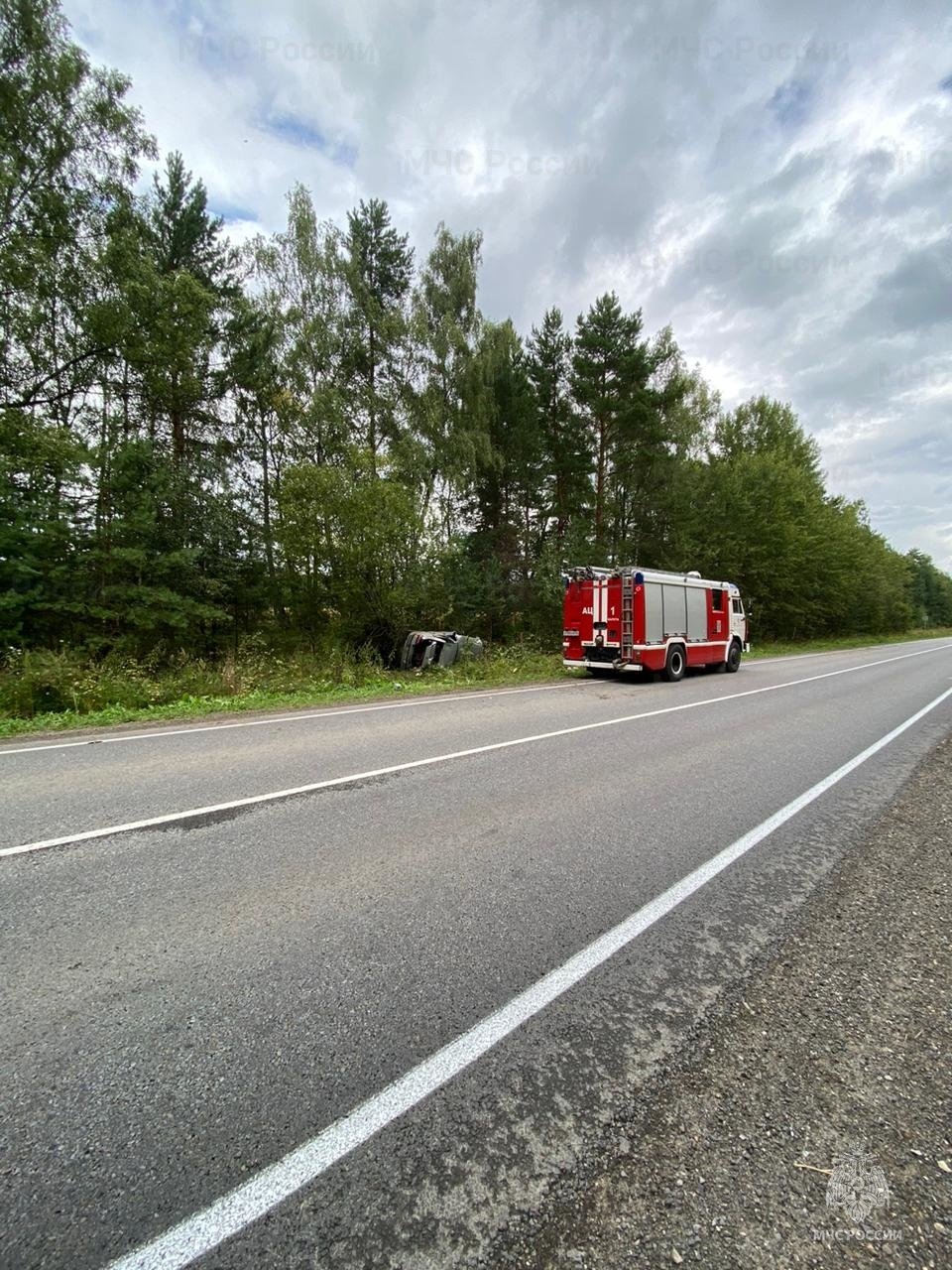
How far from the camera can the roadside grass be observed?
891cm

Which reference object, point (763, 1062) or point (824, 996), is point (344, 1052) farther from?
point (824, 996)

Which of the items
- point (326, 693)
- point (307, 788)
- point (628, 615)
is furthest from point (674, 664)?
point (307, 788)

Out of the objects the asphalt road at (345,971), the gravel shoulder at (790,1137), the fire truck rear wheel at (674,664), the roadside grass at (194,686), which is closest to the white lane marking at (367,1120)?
the asphalt road at (345,971)

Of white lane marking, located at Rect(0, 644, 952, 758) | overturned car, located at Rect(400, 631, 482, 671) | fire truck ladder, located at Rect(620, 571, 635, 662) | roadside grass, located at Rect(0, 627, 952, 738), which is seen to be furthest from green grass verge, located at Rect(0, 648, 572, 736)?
fire truck ladder, located at Rect(620, 571, 635, 662)

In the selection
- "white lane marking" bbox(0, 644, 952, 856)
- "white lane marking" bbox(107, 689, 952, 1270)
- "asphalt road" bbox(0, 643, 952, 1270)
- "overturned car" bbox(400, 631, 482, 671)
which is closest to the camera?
"white lane marking" bbox(107, 689, 952, 1270)

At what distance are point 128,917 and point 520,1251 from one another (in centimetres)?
250

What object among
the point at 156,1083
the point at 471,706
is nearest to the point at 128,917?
the point at 156,1083

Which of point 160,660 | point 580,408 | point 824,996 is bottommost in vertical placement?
point 824,996

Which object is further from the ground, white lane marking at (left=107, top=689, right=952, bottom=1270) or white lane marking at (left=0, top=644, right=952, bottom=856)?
white lane marking at (left=0, top=644, right=952, bottom=856)

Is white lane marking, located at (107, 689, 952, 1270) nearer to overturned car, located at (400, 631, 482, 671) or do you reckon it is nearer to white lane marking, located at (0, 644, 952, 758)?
white lane marking, located at (0, 644, 952, 758)

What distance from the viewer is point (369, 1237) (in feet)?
4.52

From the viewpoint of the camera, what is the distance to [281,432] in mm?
20453

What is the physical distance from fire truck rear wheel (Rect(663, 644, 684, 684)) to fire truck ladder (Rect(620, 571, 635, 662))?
1459 mm

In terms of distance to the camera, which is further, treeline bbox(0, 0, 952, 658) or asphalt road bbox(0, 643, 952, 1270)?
treeline bbox(0, 0, 952, 658)
